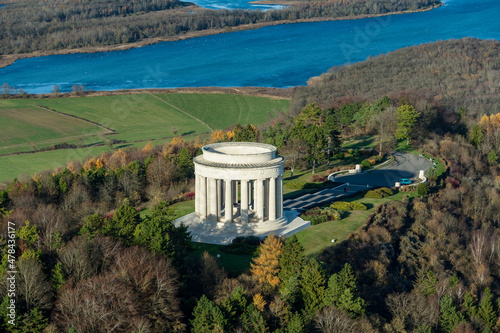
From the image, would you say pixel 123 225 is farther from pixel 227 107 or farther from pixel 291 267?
pixel 227 107

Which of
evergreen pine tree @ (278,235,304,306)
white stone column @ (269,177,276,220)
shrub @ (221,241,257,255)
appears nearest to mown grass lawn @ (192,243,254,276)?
shrub @ (221,241,257,255)

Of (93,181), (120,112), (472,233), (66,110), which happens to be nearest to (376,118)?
(472,233)

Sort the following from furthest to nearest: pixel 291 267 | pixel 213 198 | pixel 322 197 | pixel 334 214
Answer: pixel 322 197 < pixel 334 214 < pixel 213 198 < pixel 291 267

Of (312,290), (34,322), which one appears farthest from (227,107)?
(34,322)

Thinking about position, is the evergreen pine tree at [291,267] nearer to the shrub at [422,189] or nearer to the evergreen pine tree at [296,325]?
the evergreen pine tree at [296,325]

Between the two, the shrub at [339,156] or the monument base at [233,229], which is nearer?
the monument base at [233,229]

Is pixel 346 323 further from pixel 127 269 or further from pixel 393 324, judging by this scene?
pixel 127 269

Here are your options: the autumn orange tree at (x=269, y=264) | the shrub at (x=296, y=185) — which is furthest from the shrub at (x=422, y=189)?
the autumn orange tree at (x=269, y=264)
